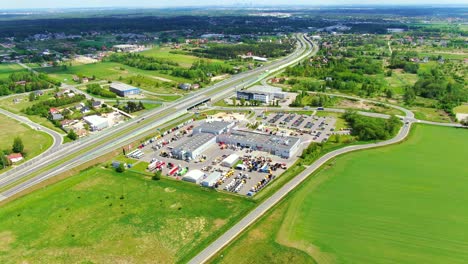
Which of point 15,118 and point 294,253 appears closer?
point 294,253

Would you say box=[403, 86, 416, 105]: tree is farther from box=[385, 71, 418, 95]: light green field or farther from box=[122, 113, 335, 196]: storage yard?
box=[122, 113, 335, 196]: storage yard

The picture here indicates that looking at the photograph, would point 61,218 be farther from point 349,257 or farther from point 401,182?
point 401,182

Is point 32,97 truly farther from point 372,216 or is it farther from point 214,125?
point 372,216

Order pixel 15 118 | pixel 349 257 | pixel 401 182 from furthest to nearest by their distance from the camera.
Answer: pixel 15 118, pixel 401 182, pixel 349 257

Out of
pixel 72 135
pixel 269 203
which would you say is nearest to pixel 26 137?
pixel 72 135

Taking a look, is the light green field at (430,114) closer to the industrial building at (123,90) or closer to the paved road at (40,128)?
the industrial building at (123,90)

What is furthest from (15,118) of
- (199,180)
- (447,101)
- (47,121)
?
(447,101)
